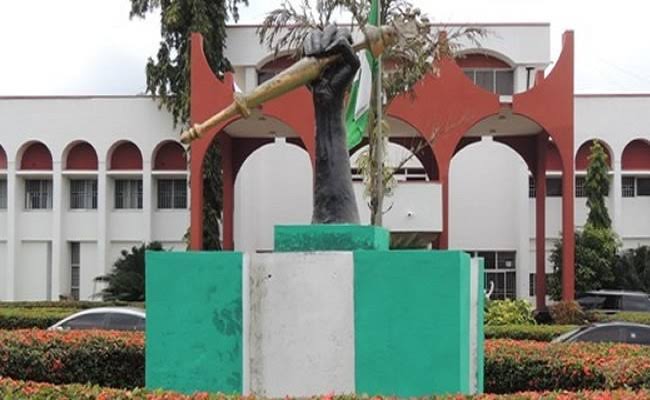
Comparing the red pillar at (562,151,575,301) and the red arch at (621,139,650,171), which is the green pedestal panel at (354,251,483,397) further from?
the red arch at (621,139,650,171)

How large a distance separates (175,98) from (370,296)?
21844mm

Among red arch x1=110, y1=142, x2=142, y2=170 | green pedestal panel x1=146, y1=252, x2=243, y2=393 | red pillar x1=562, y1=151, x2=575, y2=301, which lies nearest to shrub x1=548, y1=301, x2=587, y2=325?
red pillar x1=562, y1=151, x2=575, y2=301

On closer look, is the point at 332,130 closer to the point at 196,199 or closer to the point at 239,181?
the point at 196,199

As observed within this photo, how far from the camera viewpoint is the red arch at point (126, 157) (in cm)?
2933

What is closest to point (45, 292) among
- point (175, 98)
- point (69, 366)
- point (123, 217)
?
point (123, 217)

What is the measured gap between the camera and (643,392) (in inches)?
242

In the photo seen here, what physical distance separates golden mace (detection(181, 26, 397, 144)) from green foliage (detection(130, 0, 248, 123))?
19.7 metres

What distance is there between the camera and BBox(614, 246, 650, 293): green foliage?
2656 cm

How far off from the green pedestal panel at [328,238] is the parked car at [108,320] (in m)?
9.19

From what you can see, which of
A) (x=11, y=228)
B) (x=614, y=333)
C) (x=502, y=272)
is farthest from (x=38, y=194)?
(x=614, y=333)

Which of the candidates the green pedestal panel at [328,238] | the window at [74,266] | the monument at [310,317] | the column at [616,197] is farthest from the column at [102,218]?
the green pedestal panel at [328,238]

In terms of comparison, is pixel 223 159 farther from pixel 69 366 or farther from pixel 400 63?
pixel 69 366

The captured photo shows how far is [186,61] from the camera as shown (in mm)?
26594

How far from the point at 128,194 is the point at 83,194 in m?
1.55
